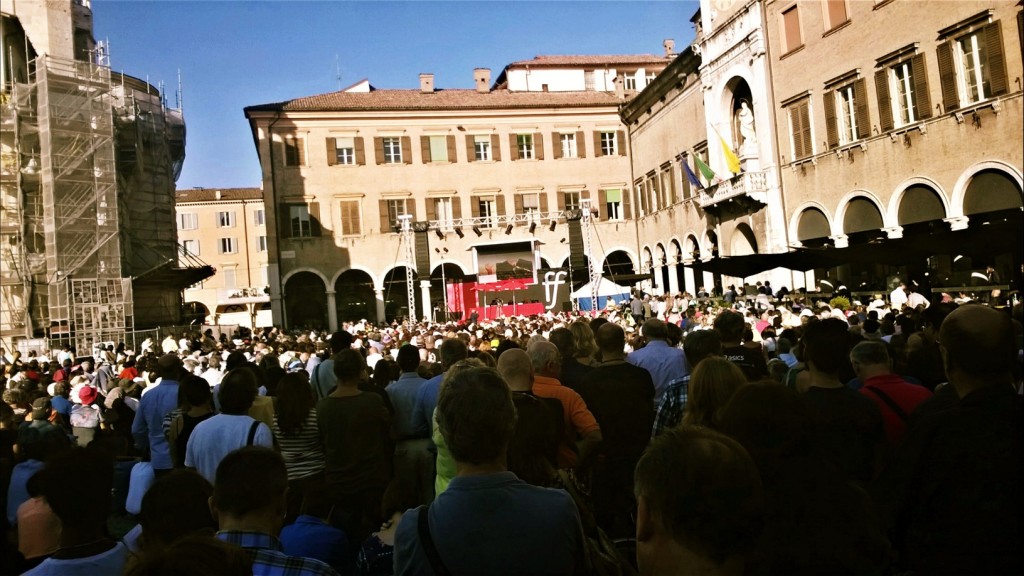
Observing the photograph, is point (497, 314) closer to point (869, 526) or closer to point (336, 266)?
point (336, 266)

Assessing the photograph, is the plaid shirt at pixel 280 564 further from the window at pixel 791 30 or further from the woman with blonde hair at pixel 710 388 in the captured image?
the window at pixel 791 30

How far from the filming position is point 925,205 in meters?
19.7

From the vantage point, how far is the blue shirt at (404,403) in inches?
217

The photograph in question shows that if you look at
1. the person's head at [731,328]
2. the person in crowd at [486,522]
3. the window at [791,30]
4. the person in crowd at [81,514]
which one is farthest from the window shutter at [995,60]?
the person in crowd at [81,514]

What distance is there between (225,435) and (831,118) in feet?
74.6

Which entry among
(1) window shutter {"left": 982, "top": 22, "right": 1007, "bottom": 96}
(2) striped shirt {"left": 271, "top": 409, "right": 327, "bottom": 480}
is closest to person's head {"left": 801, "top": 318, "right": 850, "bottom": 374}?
(2) striped shirt {"left": 271, "top": 409, "right": 327, "bottom": 480}

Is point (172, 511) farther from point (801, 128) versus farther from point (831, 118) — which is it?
point (801, 128)

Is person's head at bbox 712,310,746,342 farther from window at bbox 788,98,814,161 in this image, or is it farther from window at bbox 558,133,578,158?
window at bbox 558,133,578,158

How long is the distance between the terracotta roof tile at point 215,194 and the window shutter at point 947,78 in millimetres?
54399

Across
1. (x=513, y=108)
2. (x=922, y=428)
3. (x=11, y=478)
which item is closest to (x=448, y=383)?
(x=922, y=428)

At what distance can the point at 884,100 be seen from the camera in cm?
2077

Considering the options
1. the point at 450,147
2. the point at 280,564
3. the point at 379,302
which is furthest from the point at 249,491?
the point at 450,147

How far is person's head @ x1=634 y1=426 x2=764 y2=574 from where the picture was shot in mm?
1848

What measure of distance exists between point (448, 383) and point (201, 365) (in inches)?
368
